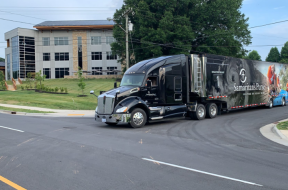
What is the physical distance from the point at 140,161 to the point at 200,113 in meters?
10.1

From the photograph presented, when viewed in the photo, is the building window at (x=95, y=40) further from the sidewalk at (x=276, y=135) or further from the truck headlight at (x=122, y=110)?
the sidewalk at (x=276, y=135)

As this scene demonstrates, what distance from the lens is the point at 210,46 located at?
35.7 meters

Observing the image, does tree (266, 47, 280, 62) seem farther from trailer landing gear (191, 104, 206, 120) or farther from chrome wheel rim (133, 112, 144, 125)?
chrome wheel rim (133, 112, 144, 125)

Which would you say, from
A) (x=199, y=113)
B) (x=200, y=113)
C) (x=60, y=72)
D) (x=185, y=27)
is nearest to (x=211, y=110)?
(x=200, y=113)

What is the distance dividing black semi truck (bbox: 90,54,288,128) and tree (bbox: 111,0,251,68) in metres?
15.3

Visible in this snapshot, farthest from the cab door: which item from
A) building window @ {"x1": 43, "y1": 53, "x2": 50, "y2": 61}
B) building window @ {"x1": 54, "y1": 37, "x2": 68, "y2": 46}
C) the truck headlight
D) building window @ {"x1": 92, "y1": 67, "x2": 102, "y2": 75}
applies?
building window @ {"x1": 43, "y1": 53, "x2": 50, "y2": 61}

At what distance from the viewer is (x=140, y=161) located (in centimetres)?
700

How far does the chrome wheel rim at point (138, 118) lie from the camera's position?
13190mm

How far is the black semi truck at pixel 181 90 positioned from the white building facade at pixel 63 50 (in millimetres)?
43236

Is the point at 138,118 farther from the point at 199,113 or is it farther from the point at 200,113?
the point at 200,113

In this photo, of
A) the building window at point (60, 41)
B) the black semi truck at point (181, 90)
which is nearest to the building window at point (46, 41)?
the building window at point (60, 41)

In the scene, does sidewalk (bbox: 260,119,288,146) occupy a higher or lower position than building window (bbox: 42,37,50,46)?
lower

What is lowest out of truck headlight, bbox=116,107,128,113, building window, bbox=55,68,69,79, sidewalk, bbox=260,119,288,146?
sidewalk, bbox=260,119,288,146

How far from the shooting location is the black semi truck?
43.2ft
